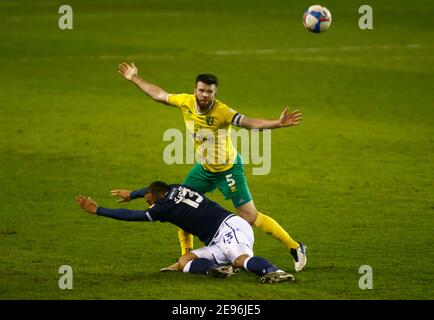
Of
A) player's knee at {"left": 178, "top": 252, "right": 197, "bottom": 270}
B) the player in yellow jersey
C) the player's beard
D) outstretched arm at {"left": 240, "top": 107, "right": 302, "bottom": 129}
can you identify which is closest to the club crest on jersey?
the player in yellow jersey

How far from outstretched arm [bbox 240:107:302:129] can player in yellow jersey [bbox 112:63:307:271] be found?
0.21ft

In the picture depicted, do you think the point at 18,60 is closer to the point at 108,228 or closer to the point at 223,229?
the point at 108,228

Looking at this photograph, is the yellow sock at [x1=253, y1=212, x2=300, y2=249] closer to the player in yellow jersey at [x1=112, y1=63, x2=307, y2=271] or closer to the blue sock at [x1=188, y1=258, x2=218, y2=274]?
the player in yellow jersey at [x1=112, y1=63, x2=307, y2=271]

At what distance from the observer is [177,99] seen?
473 inches

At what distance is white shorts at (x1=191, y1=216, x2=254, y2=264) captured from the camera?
1113cm

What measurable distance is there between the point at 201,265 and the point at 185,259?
0.25m

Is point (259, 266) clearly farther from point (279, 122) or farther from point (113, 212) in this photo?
point (113, 212)

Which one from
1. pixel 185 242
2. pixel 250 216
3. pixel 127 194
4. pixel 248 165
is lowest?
pixel 185 242

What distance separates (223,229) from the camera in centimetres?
1132

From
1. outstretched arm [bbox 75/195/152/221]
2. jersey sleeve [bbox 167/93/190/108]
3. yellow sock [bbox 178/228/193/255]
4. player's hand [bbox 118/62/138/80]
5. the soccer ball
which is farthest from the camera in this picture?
the soccer ball

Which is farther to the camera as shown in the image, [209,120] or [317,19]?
[317,19]

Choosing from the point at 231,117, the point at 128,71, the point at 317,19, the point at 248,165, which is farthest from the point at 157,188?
the point at 248,165

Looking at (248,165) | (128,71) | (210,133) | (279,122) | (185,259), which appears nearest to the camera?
(279,122)
